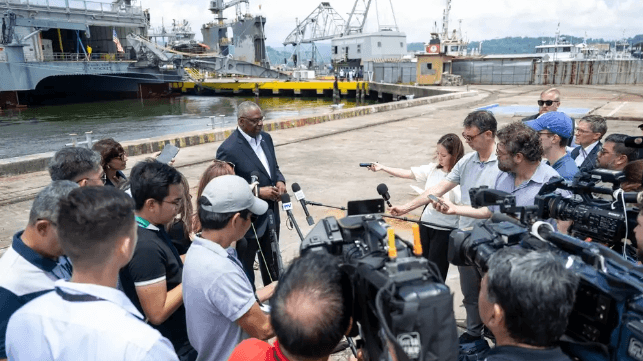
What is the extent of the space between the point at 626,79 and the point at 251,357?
1666 inches

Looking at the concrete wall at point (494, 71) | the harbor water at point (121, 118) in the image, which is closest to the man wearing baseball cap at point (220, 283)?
the harbor water at point (121, 118)

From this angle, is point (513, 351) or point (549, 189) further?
point (549, 189)

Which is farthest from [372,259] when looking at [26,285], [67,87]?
[67,87]

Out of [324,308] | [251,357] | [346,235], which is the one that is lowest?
[251,357]

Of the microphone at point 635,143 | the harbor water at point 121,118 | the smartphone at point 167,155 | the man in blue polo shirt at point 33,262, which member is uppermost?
the microphone at point 635,143

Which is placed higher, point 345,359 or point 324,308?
point 324,308

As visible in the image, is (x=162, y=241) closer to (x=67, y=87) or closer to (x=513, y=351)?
(x=513, y=351)

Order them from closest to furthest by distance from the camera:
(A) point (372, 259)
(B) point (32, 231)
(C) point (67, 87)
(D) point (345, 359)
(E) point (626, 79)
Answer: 1. (A) point (372, 259)
2. (B) point (32, 231)
3. (D) point (345, 359)
4. (E) point (626, 79)
5. (C) point (67, 87)

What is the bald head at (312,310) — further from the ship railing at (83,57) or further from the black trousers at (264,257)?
the ship railing at (83,57)

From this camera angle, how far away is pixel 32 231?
1835 millimetres

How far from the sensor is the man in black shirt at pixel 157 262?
1.96 meters

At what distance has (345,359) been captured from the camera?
2934mm

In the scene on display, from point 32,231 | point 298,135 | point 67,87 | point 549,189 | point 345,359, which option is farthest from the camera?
point 67,87

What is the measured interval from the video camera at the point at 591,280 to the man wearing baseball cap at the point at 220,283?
88cm
